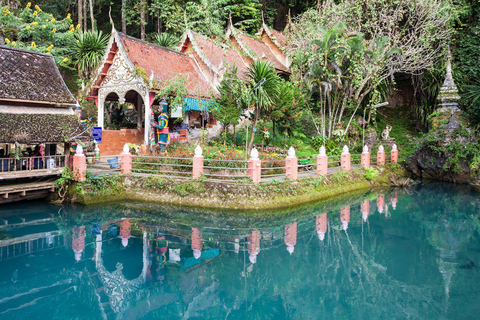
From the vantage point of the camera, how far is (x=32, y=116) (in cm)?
1095

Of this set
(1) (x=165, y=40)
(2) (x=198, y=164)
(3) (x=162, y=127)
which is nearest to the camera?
(2) (x=198, y=164)

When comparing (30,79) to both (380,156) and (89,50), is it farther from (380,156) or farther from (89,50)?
(380,156)

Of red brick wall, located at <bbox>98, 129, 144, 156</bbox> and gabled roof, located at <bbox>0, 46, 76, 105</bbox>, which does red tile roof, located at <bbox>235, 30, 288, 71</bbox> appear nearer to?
red brick wall, located at <bbox>98, 129, 144, 156</bbox>

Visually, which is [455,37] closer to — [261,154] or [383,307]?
[261,154]

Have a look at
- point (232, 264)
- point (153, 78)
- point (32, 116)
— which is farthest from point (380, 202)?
point (32, 116)

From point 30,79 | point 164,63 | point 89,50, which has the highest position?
point 89,50

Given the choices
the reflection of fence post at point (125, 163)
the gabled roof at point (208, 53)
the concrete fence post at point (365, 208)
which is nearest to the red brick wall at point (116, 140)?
the reflection of fence post at point (125, 163)

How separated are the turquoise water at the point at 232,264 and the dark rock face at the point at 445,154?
5.46 meters

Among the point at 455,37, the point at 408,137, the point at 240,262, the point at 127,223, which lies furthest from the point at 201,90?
the point at 455,37

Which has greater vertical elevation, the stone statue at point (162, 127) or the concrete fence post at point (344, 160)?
the stone statue at point (162, 127)

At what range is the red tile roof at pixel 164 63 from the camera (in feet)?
49.1

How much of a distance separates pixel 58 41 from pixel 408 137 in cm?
2298

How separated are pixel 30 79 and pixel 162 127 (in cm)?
484

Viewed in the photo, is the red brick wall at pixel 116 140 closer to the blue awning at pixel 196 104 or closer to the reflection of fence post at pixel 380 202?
the blue awning at pixel 196 104
